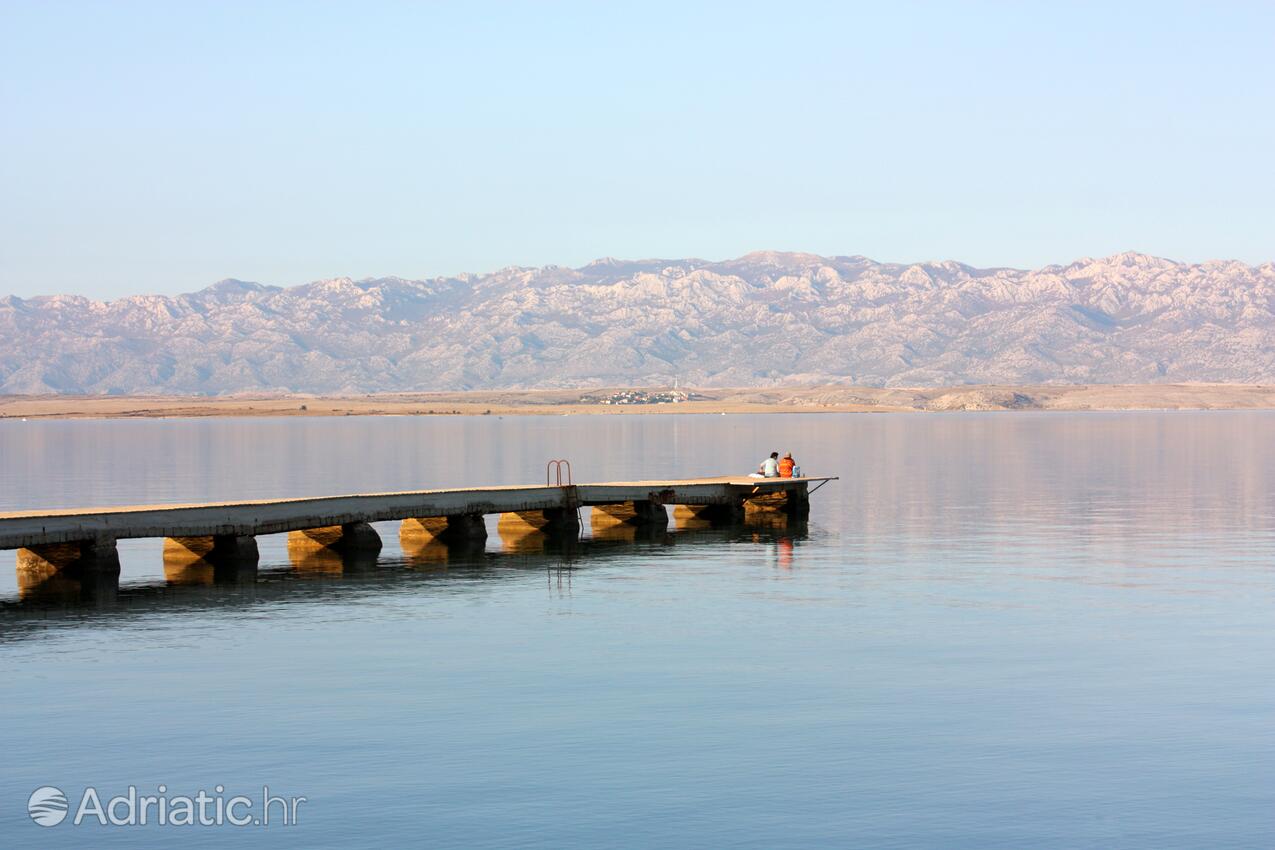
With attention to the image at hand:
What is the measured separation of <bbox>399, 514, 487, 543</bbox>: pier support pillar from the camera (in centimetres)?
5450

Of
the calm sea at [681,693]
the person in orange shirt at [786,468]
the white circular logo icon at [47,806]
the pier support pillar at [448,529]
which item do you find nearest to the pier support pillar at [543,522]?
the calm sea at [681,693]

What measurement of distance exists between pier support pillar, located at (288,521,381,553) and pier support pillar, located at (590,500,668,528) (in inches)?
482

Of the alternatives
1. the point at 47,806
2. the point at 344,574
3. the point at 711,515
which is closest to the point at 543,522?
the point at 711,515

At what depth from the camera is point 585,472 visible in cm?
10044

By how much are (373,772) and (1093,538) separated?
38.2 m

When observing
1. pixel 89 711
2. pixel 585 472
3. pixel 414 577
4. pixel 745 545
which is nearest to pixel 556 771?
pixel 89 711

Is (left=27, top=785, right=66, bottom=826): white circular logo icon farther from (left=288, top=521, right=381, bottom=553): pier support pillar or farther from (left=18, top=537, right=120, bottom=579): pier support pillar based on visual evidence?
(left=288, top=521, right=381, bottom=553): pier support pillar

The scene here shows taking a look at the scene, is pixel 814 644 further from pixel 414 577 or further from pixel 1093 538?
pixel 1093 538

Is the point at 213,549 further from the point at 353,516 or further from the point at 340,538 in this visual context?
the point at 340,538

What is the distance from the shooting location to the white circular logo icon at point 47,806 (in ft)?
64.5

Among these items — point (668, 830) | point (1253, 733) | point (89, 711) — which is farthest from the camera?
point (89, 711)

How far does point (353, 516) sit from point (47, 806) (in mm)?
29934

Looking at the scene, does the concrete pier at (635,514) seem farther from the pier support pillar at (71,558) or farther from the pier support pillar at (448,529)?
the pier support pillar at (71,558)

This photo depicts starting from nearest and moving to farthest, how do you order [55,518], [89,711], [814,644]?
[89,711], [814,644], [55,518]
